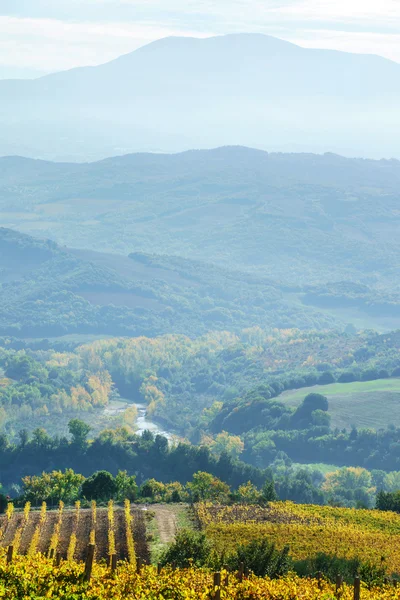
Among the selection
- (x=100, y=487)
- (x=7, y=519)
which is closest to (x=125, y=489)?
(x=100, y=487)

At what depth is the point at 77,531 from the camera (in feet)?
226

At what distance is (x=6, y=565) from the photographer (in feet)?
135

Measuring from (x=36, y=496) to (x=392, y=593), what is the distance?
149 feet

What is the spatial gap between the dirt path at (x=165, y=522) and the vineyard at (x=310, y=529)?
71.7 inches

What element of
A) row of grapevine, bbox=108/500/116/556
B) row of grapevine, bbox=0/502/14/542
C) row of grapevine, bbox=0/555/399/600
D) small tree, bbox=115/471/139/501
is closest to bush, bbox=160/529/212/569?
row of grapevine, bbox=108/500/116/556

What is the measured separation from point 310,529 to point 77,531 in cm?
1422

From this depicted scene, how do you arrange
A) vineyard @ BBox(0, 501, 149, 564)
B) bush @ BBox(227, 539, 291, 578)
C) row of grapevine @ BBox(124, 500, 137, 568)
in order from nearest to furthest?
bush @ BBox(227, 539, 291, 578)
row of grapevine @ BBox(124, 500, 137, 568)
vineyard @ BBox(0, 501, 149, 564)

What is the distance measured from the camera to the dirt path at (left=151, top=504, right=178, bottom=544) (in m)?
68.5

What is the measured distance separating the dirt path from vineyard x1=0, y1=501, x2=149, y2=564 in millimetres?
1077

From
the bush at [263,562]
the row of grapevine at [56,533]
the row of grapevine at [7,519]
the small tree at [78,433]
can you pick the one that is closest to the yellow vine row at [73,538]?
the row of grapevine at [56,533]

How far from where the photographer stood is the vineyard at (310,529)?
2566 inches

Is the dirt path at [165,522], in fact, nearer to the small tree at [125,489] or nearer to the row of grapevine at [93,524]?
the row of grapevine at [93,524]

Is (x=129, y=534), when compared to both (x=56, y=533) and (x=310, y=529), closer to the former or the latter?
(x=56, y=533)

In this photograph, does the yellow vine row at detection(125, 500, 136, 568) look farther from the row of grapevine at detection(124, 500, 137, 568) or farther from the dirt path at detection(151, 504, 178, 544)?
the dirt path at detection(151, 504, 178, 544)
